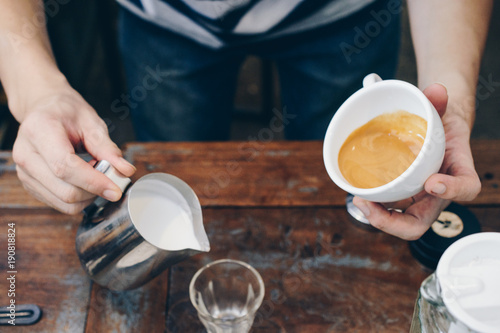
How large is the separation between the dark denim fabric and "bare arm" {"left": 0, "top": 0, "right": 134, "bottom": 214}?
1.19 feet

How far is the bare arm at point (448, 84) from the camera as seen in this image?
79cm

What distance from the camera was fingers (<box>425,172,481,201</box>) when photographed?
704 mm

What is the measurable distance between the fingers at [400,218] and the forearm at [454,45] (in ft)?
0.69

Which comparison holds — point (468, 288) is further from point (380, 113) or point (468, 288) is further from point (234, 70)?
point (234, 70)

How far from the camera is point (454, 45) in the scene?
3.08 ft

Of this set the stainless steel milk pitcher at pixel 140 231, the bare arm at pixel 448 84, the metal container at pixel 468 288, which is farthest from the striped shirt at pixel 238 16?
the metal container at pixel 468 288

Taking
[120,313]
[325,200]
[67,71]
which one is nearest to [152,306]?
[120,313]

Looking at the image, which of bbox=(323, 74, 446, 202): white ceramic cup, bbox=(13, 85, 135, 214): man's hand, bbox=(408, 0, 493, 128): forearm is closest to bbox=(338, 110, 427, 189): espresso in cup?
bbox=(323, 74, 446, 202): white ceramic cup

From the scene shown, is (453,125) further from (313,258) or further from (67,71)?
(67,71)

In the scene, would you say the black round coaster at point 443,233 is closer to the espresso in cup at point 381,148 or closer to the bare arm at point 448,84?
the bare arm at point 448,84

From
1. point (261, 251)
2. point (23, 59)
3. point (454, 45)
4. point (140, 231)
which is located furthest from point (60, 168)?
point (454, 45)

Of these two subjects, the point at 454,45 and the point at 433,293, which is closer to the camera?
the point at 433,293

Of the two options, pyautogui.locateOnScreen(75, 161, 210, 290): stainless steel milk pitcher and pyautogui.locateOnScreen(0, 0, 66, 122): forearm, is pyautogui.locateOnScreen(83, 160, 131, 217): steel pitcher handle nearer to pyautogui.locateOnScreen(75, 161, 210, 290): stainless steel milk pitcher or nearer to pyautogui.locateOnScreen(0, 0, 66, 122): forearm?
pyautogui.locateOnScreen(75, 161, 210, 290): stainless steel milk pitcher

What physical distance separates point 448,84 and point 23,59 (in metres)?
0.83
